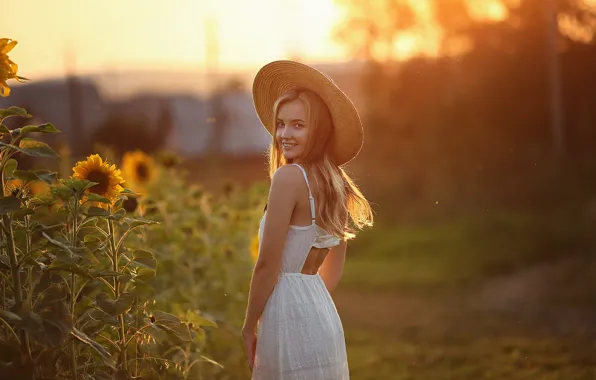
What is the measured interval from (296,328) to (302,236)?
25 centimetres

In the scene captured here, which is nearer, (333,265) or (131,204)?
(333,265)

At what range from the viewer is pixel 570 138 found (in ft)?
44.4

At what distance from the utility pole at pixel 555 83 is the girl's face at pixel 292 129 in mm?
10564

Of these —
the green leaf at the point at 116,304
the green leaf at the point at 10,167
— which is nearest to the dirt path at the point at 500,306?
the green leaf at the point at 116,304

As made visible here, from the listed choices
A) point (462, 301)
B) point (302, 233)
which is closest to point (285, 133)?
point (302, 233)

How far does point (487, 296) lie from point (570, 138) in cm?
584

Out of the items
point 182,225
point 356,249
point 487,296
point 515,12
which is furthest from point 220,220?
point 515,12

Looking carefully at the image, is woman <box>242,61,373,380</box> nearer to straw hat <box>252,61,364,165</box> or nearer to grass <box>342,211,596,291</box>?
straw hat <box>252,61,364,165</box>

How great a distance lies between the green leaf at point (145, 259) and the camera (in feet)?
10.4

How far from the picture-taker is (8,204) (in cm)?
248

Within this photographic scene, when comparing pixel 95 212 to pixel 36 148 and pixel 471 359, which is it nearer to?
pixel 36 148

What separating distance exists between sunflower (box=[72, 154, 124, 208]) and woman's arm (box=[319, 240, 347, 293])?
0.70 meters

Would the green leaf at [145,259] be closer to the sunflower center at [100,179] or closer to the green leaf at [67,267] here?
the sunflower center at [100,179]

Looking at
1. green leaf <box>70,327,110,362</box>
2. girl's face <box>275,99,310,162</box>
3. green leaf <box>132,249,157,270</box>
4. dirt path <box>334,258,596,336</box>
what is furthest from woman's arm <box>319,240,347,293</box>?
dirt path <box>334,258,596,336</box>
